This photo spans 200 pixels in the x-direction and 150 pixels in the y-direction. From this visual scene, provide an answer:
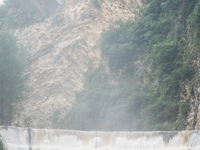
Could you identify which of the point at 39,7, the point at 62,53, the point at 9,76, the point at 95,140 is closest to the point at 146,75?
the point at 95,140

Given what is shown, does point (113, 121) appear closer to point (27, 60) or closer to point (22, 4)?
point (27, 60)

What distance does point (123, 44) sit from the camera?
21.9 metres

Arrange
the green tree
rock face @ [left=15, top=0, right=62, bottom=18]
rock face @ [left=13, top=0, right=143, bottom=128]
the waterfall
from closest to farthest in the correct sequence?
the waterfall, rock face @ [left=13, top=0, right=143, bottom=128], the green tree, rock face @ [left=15, top=0, right=62, bottom=18]

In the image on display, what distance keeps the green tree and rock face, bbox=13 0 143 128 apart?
2.17 ft

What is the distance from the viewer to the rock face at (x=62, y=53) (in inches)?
883

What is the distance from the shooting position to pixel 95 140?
15.3 meters

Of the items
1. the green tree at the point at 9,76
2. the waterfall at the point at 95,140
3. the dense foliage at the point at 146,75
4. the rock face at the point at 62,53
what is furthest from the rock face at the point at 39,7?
the waterfall at the point at 95,140

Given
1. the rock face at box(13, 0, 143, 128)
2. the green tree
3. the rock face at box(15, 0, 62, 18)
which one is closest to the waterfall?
the rock face at box(13, 0, 143, 128)

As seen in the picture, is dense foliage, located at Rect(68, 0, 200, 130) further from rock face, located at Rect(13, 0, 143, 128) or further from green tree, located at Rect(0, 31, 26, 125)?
green tree, located at Rect(0, 31, 26, 125)

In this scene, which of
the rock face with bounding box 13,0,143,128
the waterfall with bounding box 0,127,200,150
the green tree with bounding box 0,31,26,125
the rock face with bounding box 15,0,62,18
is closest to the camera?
the waterfall with bounding box 0,127,200,150

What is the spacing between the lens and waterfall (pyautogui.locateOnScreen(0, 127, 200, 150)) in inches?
536

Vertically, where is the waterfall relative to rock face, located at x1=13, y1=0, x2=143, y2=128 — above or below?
below

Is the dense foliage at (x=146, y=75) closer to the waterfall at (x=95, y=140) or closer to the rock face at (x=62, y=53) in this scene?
the rock face at (x=62, y=53)

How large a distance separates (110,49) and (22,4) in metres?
10.0
